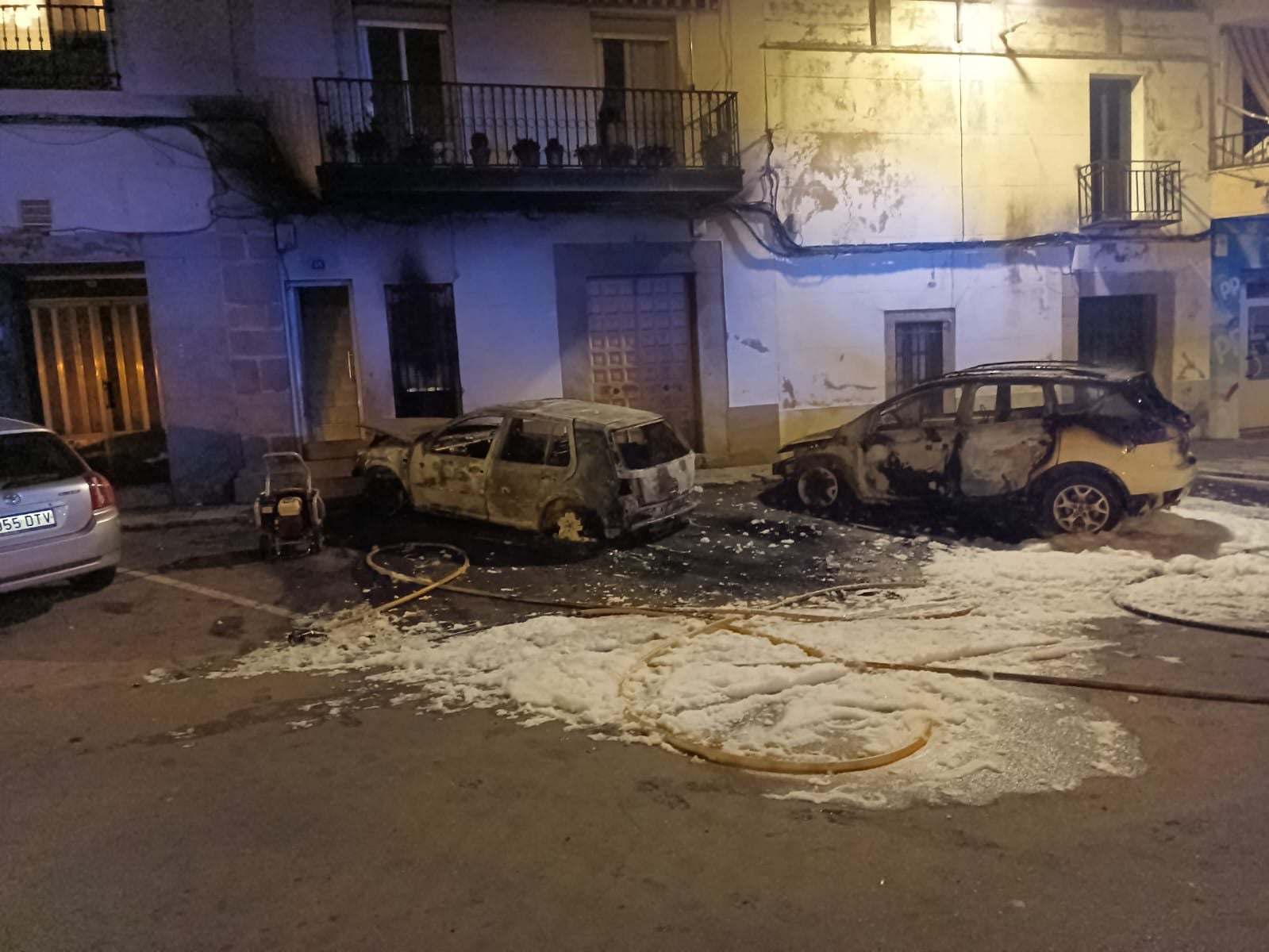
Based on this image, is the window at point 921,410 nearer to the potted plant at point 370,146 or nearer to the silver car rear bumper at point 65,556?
the potted plant at point 370,146

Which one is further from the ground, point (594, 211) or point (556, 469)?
point (594, 211)

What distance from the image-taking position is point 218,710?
17.9ft

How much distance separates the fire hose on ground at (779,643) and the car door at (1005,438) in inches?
92.1

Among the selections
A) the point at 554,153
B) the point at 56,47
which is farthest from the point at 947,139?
the point at 56,47

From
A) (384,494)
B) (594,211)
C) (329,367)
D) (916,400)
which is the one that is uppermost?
(594,211)

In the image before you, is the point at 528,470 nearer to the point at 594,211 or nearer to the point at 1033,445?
the point at 1033,445

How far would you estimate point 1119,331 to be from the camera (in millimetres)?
16531

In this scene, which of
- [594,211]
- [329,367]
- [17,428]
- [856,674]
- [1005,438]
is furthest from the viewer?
[594,211]

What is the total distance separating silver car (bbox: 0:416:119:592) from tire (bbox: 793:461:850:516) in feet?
22.9

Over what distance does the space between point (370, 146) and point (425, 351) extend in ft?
9.53

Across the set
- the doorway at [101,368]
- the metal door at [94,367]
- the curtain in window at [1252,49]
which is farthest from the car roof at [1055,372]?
the metal door at [94,367]

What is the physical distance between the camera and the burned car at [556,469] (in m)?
8.80

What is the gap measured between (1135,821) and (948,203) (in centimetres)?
1298

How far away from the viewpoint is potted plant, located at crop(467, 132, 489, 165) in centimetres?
1233
